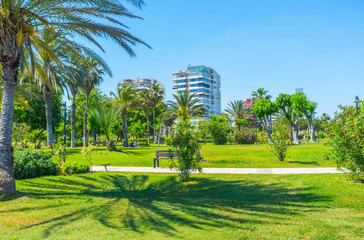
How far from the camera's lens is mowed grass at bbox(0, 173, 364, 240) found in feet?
14.7

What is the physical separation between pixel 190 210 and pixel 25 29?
22.1 ft

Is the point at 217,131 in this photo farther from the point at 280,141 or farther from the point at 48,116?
the point at 280,141

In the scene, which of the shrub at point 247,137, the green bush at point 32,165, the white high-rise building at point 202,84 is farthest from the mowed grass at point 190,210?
the white high-rise building at point 202,84

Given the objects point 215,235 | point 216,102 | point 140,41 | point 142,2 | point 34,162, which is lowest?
point 215,235

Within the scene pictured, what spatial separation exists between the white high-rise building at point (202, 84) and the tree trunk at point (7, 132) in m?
96.1

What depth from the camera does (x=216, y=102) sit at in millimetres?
115750

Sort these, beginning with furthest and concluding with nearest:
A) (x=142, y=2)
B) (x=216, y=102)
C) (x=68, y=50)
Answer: (x=216, y=102), (x=68, y=50), (x=142, y=2)

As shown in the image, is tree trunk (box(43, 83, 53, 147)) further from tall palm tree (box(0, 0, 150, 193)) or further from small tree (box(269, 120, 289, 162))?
small tree (box(269, 120, 289, 162))

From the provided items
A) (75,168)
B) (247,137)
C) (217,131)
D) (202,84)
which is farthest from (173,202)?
(202,84)

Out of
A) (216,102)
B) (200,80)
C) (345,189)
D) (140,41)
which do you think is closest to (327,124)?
(345,189)

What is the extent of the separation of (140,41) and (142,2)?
121 cm

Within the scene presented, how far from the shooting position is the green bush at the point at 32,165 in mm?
9781

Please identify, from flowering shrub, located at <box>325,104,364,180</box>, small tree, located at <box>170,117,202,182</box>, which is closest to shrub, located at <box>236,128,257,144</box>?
flowering shrub, located at <box>325,104,364,180</box>

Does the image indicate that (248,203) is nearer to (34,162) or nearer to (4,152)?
(4,152)
